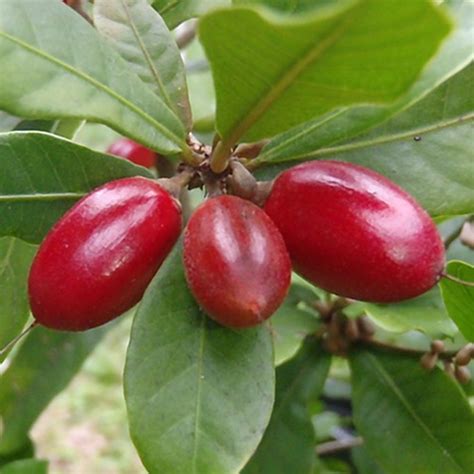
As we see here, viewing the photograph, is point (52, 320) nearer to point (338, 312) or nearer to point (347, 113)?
point (347, 113)

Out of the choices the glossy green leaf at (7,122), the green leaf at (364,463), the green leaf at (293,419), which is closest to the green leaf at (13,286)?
the glossy green leaf at (7,122)

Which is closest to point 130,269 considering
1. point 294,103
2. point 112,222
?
point 112,222

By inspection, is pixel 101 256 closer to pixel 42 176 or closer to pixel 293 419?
pixel 42 176

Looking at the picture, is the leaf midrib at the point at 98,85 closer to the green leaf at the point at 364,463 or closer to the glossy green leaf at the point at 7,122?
the glossy green leaf at the point at 7,122

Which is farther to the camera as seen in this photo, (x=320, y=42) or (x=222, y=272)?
(x=222, y=272)

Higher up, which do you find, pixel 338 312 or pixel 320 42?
pixel 320 42

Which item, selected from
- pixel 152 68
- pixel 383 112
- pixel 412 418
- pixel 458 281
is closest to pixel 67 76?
pixel 152 68

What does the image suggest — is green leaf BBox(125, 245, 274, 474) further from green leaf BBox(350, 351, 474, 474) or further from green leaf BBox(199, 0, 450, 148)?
green leaf BBox(350, 351, 474, 474)
